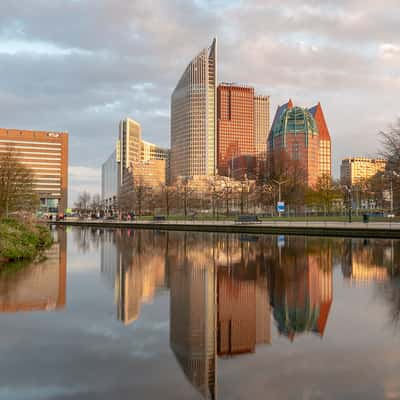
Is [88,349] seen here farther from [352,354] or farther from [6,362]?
[352,354]

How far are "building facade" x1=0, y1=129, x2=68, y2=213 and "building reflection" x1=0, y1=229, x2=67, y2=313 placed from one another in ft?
464

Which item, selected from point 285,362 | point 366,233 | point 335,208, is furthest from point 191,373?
point 335,208

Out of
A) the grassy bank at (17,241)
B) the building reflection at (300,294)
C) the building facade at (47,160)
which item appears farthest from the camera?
the building facade at (47,160)

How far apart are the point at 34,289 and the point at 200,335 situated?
6.04 meters

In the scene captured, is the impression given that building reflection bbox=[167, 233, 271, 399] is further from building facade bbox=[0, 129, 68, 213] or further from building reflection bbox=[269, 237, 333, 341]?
building facade bbox=[0, 129, 68, 213]

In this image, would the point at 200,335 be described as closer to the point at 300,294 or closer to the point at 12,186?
the point at 300,294

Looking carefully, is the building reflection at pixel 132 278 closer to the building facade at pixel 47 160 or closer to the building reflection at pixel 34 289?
the building reflection at pixel 34 289

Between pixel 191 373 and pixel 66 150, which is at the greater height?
pixel 66 150

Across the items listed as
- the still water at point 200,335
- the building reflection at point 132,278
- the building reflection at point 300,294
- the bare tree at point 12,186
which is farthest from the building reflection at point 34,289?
the bare tree at point 12,186

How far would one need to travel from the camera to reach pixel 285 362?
6055 millimetres

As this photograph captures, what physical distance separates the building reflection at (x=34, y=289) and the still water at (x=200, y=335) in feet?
0.12

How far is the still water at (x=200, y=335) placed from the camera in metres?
5.24

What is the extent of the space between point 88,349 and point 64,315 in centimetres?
247

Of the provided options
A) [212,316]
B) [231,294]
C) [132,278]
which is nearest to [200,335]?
[212,316]
